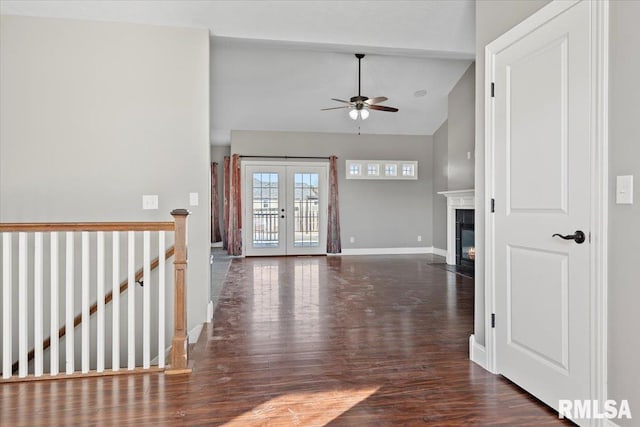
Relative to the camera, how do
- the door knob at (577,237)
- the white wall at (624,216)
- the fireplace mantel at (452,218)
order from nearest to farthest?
the white wall at (624,216), the door knob at (577,237), the fireplace mantel at (452,218)

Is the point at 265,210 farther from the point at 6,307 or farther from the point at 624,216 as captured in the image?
the point at 624,216

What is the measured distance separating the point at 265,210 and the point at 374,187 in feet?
8.57

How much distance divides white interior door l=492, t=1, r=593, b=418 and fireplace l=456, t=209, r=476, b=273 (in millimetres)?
4596

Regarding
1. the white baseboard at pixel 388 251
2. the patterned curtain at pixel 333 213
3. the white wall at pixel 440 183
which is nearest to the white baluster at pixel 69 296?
the patterned curtain at pixel 333 213

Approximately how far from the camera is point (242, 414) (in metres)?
2.15

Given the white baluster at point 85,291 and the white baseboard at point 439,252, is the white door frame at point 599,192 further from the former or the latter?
the white baseboard at point 439,252

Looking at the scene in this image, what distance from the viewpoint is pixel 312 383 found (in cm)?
254

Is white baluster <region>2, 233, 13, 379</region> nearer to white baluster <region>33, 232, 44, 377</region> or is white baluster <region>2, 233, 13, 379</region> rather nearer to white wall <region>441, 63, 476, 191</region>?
white baluster <region>33, 232, 44, 377</region>

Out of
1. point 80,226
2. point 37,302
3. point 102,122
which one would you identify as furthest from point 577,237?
point 102,122

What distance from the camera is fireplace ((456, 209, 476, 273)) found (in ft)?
23.2

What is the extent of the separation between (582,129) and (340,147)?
731 centimetres

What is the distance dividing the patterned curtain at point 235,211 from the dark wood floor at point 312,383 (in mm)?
4433

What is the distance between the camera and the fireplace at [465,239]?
278 inches

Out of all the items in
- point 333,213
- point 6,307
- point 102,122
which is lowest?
point 6,307
